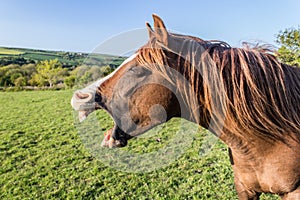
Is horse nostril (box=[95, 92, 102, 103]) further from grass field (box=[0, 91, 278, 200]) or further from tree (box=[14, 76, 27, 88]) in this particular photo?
tree (box=[14, 76, 27, 88])

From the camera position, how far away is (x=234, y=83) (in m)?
1.28

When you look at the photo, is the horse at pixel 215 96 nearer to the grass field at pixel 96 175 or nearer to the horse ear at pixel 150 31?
the horse ear at pixel 150 31

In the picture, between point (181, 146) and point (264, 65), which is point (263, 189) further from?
point (181, 146)

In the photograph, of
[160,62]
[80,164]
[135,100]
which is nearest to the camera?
[160,62]

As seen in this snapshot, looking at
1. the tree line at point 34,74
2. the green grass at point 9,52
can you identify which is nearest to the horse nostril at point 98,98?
the tree line at point 34,74

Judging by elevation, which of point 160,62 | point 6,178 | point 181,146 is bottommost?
point 6,178

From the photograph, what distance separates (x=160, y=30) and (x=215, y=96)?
46 centimetres

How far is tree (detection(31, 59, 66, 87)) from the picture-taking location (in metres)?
26.8

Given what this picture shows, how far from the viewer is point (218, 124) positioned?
4.73 ft

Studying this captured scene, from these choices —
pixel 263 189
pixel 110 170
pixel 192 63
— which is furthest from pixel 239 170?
pixel 110 170

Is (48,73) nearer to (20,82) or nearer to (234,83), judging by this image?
(20,82)

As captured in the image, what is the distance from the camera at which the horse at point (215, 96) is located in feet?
4.19

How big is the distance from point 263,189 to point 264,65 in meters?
0.83

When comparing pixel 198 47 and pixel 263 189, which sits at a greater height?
pixel 198 47
